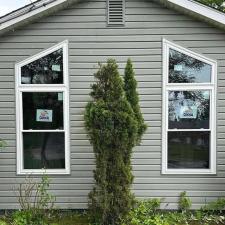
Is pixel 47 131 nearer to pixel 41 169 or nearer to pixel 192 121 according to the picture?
pixel 41 169

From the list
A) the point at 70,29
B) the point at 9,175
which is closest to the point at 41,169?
the point at 9,175

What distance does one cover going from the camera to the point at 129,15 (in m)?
6.81

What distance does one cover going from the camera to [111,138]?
19.4ft

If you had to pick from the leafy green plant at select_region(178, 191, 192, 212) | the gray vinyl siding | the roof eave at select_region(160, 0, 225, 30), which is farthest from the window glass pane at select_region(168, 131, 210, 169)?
the roof eave at select_region(160, 0, 225, 30)

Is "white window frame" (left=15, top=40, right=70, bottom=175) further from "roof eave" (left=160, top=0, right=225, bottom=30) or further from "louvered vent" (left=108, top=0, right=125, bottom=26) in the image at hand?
"roof eave" (left=160, top=0, right=225, bottom=30)

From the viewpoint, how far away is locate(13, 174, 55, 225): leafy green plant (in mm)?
6652

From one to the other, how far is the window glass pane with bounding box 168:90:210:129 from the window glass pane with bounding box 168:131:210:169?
0.16 m

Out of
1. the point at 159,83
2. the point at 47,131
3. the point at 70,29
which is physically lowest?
the point at 47,131

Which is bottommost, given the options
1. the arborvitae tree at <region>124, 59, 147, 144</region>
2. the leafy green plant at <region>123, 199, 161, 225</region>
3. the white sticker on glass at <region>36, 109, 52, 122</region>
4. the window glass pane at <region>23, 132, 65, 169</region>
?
the leafy green plant at <region>123, 199, 161, 225</region>

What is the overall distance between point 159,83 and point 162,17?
1.16 m

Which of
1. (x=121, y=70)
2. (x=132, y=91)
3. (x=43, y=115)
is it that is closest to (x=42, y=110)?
(x=43, y=115)

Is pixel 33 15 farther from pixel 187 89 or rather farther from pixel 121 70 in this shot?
pixel 187 89

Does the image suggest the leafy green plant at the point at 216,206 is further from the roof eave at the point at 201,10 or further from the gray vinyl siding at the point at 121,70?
the roof eave at the point at 201,10

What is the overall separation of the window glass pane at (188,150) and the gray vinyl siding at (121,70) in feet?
0.66
